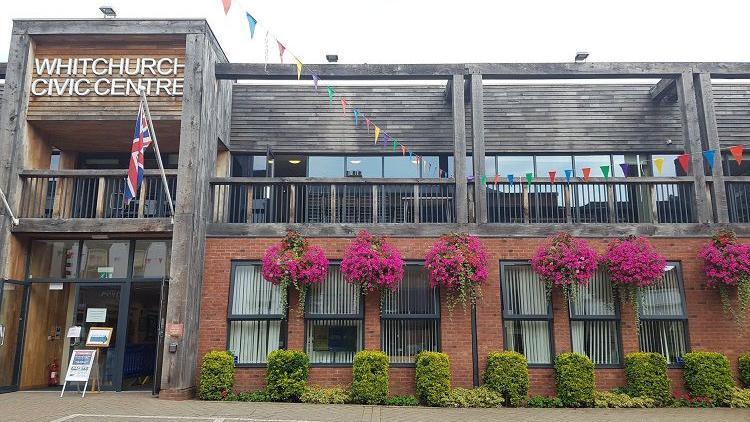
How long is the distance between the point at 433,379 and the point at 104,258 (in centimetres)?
728

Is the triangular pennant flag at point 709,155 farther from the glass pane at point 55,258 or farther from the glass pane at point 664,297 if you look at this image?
the glass pane at point 55,258

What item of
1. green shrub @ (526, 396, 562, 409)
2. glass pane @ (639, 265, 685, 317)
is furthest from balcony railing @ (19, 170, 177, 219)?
glass pane @ (639, 265, 685, 317)

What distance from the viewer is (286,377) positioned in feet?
32.9

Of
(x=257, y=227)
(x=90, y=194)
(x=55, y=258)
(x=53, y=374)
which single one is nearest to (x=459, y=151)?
(x=257, y=227)

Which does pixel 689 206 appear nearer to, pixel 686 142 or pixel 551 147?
pixel 686 142

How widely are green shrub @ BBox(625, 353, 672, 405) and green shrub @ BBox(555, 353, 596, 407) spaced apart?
2.37 ft

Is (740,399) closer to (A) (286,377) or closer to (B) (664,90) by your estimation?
(B) (664,90)

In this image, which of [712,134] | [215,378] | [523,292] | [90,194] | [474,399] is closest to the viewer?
[474,399]

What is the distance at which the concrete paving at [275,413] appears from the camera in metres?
8.55

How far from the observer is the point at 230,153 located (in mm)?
13406

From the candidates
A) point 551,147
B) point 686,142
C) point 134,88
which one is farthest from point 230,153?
point 686,142

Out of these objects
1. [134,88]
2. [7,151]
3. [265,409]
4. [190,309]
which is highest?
[134,88]

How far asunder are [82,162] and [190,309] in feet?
18.9

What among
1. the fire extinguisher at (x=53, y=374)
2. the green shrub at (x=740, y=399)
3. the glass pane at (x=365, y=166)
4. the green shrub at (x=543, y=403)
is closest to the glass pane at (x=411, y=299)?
the green shrub at (x=543, y=403)
